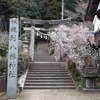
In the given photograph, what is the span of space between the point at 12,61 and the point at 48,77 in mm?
4468

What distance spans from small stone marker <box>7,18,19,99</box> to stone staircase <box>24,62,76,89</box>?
2.69m

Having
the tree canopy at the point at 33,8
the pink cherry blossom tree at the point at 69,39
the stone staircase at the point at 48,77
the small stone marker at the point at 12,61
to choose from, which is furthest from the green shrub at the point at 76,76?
the tree canopy at the point at 33,8

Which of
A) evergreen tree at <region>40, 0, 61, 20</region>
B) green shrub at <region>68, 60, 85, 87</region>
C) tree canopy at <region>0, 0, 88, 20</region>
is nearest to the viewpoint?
green shrub at <region>68, 60, 85, 87</region>

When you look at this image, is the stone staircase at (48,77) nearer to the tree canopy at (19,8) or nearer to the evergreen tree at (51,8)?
the tree canopy at (19,8)

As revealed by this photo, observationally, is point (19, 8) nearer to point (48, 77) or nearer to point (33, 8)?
point (33, 8)

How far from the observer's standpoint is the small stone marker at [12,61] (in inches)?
387

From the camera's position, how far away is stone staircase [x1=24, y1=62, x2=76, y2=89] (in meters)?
12.8

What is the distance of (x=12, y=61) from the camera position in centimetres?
1022

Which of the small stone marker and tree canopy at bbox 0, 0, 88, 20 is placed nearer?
the small stone marker

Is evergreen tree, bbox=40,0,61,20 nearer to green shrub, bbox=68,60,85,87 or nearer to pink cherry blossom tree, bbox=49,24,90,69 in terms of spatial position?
pink cherry blossom tree, bbox=49,24,90,69

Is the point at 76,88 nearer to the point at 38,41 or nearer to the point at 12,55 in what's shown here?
the point at 12,55

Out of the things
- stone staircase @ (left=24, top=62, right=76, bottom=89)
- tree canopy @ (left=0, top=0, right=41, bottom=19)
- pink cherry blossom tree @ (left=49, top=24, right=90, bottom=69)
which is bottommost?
stone staircase @ (left=24, top=62, right=76, bottom=89)

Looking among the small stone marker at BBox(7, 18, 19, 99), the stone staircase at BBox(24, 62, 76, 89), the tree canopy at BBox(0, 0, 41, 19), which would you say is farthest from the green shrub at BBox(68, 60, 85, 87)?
the tree canopy at BBox(0, 0, 41, 19)

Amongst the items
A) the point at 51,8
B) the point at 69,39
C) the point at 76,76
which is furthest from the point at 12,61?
the point at 51,8
